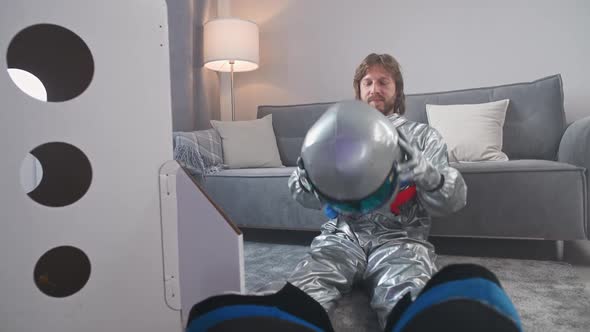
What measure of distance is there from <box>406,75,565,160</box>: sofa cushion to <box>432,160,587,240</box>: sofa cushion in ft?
1.57

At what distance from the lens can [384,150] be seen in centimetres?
54

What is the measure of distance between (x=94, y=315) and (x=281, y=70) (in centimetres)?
230

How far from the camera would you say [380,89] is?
3.56 ft

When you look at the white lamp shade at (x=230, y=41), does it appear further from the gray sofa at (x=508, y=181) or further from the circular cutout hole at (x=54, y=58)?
the circular cutout hole at (x=54, y=58)

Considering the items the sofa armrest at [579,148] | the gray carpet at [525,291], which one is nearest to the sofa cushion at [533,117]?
the sofa armrest at [579,148]

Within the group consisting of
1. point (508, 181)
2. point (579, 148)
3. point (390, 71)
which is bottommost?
point (508, 181)

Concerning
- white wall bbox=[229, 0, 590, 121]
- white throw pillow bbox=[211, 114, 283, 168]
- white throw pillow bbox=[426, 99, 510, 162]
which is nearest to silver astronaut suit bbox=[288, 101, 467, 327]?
white throw pillow bbox=[426, 99, 510, 162]

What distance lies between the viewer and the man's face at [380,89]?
3.54ft

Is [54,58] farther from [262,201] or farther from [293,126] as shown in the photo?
[293,126]

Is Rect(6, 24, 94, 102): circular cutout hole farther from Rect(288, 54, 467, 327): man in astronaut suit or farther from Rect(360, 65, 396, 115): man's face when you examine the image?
Rect(360, 65, 396, 115): man's face

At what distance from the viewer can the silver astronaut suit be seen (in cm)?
82

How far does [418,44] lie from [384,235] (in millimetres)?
1750

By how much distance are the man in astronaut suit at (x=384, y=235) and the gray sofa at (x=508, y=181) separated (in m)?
0.51

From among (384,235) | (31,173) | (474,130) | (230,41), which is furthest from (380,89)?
(230,41)
